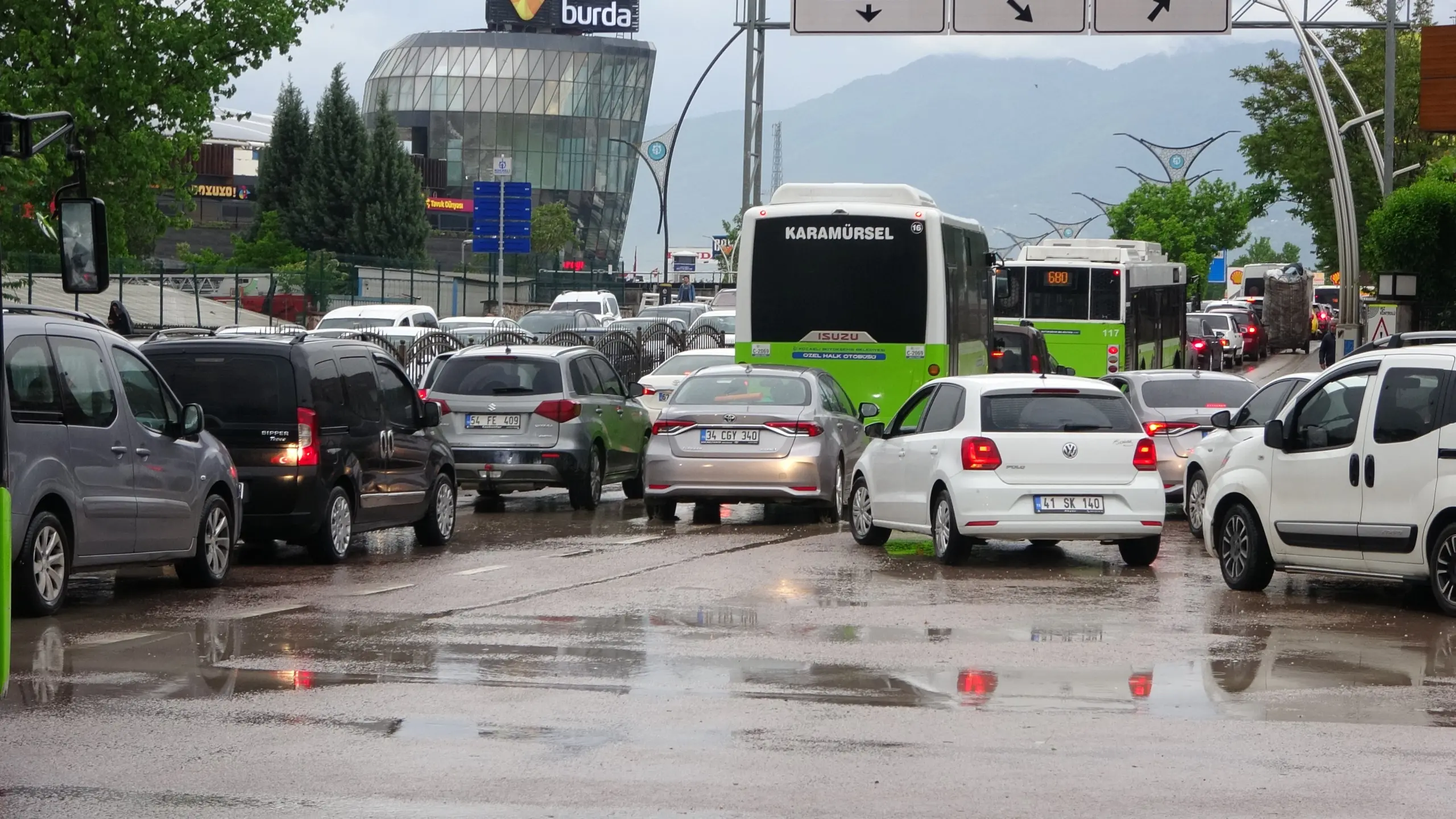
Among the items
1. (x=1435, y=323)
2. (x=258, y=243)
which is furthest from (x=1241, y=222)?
(x=1435, y=323)

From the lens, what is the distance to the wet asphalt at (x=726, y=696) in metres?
7.09

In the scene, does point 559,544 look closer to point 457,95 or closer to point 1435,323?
point 1435,323

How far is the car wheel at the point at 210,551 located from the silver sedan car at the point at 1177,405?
1036 cm

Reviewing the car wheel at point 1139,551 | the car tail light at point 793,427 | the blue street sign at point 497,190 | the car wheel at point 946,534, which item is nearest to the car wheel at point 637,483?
the car tail light at point 793,427

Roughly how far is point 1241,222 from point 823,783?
105 m

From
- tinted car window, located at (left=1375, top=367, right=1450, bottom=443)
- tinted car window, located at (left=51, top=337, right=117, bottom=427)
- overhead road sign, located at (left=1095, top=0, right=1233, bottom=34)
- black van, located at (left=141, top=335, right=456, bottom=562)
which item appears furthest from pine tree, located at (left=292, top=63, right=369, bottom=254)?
tinted car window, located at (left=1375, top=367, right=1450, bottom=443)

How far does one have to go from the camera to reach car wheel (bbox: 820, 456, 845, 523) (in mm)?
19938

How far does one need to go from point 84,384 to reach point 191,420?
3.96 feet

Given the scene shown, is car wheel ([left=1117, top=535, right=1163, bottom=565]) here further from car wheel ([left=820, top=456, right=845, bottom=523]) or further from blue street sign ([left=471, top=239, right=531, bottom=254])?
blue street sign ([left=471, top=239, right=531, bottom=254])

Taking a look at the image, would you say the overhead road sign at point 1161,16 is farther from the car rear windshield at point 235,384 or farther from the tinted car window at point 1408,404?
the car rear windshield at point 235,384

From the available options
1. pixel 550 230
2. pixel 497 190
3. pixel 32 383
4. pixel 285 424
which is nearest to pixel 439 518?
pixel 285 424

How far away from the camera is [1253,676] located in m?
10.0

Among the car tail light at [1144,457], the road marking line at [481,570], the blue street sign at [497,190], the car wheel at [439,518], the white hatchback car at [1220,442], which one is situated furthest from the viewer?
the blue street sign at [497,190]

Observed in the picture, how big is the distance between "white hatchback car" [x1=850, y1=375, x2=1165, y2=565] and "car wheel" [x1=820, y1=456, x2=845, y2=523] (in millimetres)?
3445
